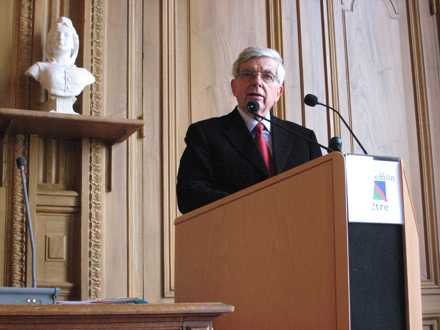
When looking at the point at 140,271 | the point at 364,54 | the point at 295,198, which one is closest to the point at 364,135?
the point at 364,54

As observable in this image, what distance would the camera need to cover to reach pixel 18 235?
3.17 meters

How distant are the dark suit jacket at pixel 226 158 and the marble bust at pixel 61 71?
1132 millimetres

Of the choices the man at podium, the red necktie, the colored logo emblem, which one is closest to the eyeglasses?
the man at podium

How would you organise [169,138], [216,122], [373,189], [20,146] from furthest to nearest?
[169,138], [20,146], [216,122], [373,189]

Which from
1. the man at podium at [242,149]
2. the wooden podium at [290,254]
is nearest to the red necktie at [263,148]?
the man at podium at [242,149]

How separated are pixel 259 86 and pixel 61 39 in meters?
1.37

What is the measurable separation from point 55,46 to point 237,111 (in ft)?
4.47

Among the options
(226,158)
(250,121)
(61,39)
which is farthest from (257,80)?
(61,39)

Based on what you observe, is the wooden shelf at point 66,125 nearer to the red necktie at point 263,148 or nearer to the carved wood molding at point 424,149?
the red necktie at point 263,148

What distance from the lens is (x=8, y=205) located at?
127 inches

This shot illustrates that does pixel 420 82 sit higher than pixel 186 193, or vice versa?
pixel 420 82

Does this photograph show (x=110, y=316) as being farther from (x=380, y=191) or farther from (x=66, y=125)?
(x=66, y=125)

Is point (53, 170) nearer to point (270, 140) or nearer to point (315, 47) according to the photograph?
point (270, 140)

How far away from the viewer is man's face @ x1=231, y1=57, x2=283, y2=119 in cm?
254
